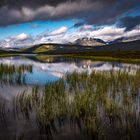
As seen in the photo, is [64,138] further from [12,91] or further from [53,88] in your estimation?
[12,91]

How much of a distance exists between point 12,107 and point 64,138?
6.67 m

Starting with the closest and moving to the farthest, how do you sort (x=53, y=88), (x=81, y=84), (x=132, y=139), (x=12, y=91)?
(x=132, y=139), (x=53, y=88), (x=12, y=91), (x=81, y=84)

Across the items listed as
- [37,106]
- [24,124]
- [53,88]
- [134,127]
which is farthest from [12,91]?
[134,127]

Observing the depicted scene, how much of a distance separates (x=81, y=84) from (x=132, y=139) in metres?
15.9

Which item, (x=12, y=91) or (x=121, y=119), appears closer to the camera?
(x=121, y=119)

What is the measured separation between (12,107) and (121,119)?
7623 mm

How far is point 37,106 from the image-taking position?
730 inches

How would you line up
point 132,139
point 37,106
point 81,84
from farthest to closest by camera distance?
point 81,84 < point 37,106 < point 132,139

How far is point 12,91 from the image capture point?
25828 millimetres

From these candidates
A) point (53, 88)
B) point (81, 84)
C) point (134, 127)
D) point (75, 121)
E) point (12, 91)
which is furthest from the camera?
point (81, 84)

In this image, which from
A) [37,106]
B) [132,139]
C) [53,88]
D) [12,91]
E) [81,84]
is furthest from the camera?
[81,84]

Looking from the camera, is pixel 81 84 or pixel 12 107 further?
pixel 81 84

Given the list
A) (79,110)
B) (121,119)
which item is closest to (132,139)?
(121,119)

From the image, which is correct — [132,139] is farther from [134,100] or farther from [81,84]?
[81,84]
